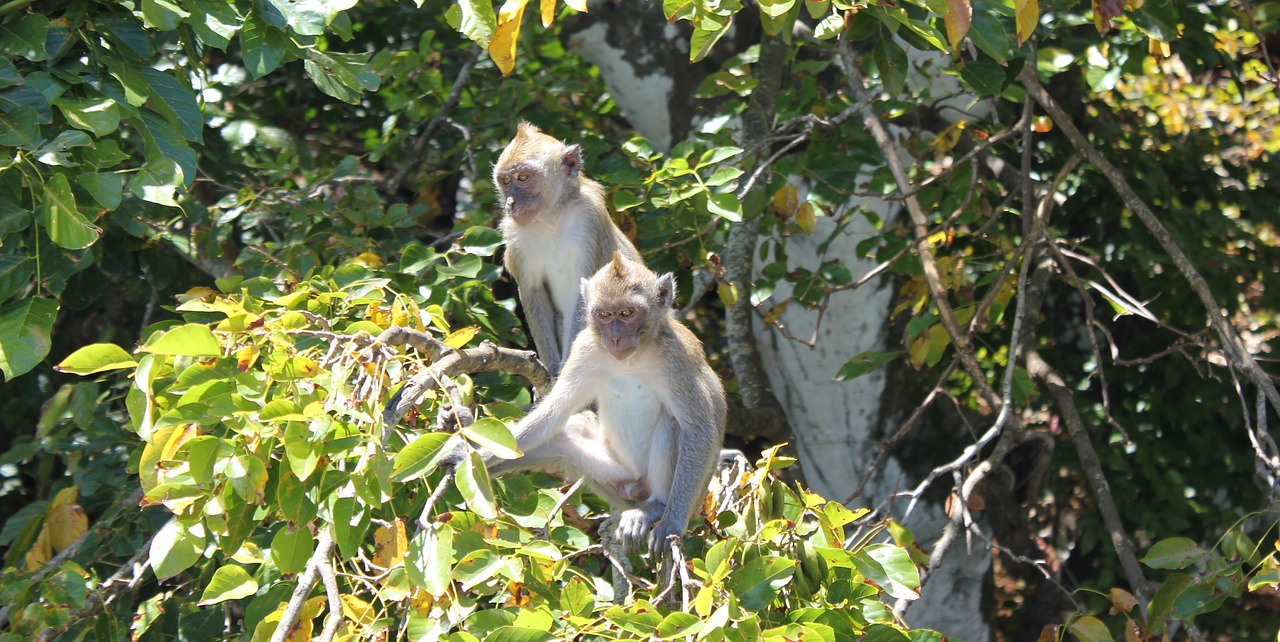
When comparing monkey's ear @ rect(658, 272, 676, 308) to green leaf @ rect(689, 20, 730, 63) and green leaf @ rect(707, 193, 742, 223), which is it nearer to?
green leaf @ rect(707, 193, 742, 223)

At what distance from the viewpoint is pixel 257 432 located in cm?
250

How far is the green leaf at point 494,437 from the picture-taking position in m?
2.47

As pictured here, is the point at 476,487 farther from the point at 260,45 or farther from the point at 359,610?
the point at 260,45

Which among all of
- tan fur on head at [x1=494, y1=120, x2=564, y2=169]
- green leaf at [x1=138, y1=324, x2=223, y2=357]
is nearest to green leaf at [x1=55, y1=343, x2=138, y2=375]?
green leaf at [x1=138, y1=324, x2=223, y2=357]

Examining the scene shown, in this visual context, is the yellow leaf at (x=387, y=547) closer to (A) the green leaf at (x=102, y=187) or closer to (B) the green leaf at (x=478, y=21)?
(A) the green leaf at (x=102, y=187)

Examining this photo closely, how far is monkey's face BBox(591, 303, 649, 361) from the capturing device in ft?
13.5

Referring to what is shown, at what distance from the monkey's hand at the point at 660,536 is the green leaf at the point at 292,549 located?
49.1 inches

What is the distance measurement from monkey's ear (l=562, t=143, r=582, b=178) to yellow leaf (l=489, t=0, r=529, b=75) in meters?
1.98

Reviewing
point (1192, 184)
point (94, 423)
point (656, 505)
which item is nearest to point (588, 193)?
point (656, 505)

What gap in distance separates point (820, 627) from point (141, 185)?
2111 millimetres

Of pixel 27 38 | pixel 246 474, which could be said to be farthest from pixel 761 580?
A: pixel 27 38

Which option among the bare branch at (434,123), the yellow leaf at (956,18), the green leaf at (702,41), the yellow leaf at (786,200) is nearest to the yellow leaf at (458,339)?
the green leaf at (702,41)

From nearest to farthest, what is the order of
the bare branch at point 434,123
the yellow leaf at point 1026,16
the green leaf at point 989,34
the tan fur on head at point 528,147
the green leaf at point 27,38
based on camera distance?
the green leaf at point 27,38 → the yellow leaf at point 1026,16 → the green leaf at point 989,34 → the tan fur on head at point 528,147 → the bare branch at point 434,123

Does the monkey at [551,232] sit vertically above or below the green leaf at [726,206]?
below
